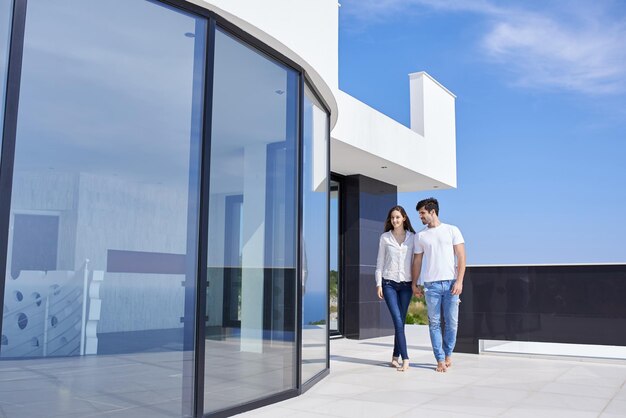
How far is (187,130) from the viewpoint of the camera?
11.8 ft

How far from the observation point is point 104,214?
3.12 metres

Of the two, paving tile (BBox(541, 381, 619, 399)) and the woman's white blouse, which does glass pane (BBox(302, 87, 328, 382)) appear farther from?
paving tile (BBox(541, 381, 619, 399))

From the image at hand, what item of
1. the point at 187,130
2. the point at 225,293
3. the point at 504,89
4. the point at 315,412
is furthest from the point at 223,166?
the point at 504,89

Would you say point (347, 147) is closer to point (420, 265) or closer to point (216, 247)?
point (420, 265)

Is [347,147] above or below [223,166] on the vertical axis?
above

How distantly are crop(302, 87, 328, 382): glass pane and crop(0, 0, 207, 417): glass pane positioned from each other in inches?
60.4

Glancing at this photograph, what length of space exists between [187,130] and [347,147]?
200 inches

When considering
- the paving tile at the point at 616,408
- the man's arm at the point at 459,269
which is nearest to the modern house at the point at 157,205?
the man's arm at the point at 459,269

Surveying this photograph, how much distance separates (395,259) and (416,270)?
23cm

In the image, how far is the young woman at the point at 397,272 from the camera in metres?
6.11

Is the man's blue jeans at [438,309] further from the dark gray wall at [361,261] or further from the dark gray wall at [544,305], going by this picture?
the dark gray wall at [361,261]

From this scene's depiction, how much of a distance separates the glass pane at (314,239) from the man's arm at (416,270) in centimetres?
96

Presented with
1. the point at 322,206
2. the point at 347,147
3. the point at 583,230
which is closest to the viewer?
the point at 322,206

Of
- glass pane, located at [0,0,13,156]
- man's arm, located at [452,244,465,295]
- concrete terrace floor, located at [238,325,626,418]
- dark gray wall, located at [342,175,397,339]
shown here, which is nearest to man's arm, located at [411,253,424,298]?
man's arm, located at [452,244,465,295]
